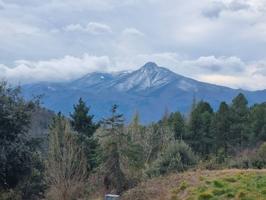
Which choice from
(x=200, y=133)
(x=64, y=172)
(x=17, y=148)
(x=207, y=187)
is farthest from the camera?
(x=200, y=133)

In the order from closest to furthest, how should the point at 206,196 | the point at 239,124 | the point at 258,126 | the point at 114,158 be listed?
the point at 206,196 → the point at 114,158 → the point at 258,126 → the point at 239,124

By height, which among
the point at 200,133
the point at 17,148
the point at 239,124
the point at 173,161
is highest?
the point at 239,124

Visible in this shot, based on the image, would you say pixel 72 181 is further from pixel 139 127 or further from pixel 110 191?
pixel 139 127

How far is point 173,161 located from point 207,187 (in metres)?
10.7

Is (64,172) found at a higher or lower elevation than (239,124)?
lower

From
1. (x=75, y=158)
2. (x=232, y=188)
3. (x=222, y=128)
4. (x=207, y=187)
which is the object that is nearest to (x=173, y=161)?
(x=75, y=158)

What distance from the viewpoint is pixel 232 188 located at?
18.2m

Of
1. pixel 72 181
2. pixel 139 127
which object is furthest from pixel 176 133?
pixel 72 181

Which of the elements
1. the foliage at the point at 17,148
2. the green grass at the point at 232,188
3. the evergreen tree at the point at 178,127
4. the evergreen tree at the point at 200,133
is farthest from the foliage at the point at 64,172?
the evergreen tree at the point at 178,127

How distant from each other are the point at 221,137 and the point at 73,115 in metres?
22.5

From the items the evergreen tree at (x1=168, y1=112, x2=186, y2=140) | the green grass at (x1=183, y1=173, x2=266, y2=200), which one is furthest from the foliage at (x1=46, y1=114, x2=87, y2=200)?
the evergreen tree at (x1=168, y1=112, x2=186, y2=140)

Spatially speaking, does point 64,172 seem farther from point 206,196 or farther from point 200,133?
point 200,133

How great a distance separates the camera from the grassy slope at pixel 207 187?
17.7 meters

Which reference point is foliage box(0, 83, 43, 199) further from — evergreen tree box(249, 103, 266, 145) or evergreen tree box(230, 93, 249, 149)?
evergreen tree box(249, 103, 266, 145)
